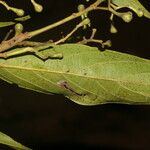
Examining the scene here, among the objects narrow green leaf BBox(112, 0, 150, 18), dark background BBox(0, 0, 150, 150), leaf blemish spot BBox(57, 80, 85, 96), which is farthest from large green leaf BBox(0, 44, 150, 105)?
dark background BBox(0, 0, 150, 150)

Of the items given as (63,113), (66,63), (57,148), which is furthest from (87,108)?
(66,63)

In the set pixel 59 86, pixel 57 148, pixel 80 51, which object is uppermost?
pixel 57 148

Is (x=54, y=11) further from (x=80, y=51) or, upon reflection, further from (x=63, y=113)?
(x=80, y=51)

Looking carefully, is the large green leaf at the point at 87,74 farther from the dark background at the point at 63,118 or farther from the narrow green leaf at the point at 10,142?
the dark background at the point at 63,118

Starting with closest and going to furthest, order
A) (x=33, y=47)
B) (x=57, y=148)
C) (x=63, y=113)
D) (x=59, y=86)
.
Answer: (x=33, y=47)
(x=59, y=86)
(x=57, y=148)
(x=63, y=113)

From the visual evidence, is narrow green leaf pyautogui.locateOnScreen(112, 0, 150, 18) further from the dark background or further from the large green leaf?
the dark background

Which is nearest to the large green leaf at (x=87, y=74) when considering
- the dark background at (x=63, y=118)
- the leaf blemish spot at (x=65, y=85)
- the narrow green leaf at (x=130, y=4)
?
the leaf blemish spot at (x=65, y=85)

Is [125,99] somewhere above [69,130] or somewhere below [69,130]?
below
